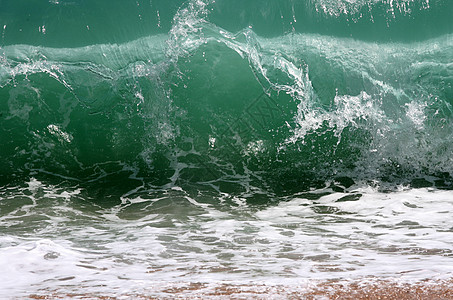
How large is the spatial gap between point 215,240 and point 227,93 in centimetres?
413

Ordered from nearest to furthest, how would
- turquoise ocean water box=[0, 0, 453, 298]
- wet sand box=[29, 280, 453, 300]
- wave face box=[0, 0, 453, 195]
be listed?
wet sand box=[29, 280, 453, 300] → turquoise ocean water box=[0, 0, 453, 298] → wave face box=[0, 0, 453, 195]

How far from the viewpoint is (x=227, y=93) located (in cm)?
826

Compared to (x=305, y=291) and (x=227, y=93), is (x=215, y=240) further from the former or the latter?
(x=227, y=93)

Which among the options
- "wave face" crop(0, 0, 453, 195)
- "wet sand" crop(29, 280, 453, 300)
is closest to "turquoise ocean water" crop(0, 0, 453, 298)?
"wave face" crop(0, 0, 453, 195)

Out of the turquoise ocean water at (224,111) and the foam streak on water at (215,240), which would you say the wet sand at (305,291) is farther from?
the turquoise ocean water at (224,111)

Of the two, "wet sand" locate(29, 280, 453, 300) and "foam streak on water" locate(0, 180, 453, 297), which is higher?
"wet sand" locate(29, 280, 453, 300)

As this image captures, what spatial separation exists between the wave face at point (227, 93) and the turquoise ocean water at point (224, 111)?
2 cm

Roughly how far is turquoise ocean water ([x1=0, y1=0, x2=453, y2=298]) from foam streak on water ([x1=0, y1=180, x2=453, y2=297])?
0.07 meters

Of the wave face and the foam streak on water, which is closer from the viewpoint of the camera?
the foam streak on water

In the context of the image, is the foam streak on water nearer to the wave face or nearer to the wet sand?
the wet sand

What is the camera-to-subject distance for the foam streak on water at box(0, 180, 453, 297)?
3121mm

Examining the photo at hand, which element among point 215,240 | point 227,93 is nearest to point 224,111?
point 227,93

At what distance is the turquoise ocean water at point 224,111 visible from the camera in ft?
21.9

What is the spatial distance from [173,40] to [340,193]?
12.9 feet
